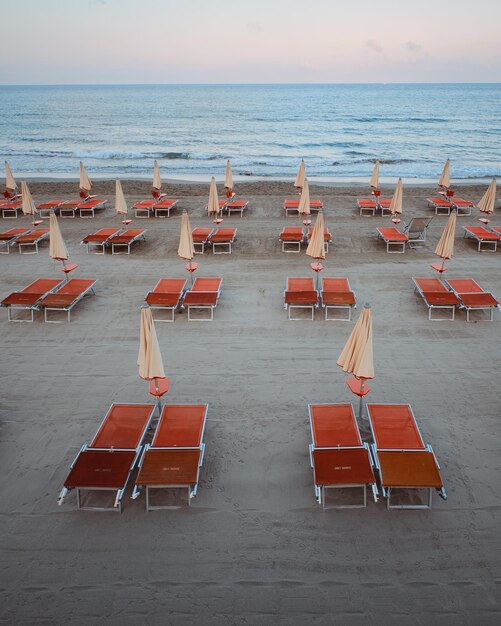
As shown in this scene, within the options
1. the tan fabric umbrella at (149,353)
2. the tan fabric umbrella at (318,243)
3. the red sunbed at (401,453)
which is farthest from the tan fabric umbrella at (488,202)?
the tan fabric umbrella at (149,353)

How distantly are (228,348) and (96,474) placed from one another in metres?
3.75

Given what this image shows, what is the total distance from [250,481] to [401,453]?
71.4 inches

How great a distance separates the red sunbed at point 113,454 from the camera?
545cm

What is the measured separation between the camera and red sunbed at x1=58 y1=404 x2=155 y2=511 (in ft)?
17.9

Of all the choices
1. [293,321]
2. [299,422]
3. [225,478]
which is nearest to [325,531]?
[225,478]

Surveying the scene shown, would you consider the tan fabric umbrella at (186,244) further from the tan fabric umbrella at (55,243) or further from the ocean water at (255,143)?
the ocean water at (255,143)

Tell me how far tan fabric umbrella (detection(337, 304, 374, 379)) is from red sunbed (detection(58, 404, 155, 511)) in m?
2.73

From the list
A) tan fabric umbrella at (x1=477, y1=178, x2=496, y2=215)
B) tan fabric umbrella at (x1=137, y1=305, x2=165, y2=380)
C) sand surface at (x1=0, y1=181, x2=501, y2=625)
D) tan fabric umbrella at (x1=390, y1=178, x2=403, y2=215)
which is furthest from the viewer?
tan fabric umbrella at (x1=390, y1=178, x2=403, y2=215)

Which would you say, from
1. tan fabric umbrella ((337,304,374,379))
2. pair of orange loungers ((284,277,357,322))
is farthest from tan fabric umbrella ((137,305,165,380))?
pair of orange loungers ((284,277,357,322))

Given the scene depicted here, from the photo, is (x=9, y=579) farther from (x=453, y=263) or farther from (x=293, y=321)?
(x=453, y=263)

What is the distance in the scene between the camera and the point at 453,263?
1308 centimetres

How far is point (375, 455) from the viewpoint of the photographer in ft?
19.3

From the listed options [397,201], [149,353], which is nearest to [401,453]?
[149,353]

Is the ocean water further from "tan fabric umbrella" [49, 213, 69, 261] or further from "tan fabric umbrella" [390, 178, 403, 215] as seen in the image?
"tan fabric umbrella" [49, 213, 69, 261]
